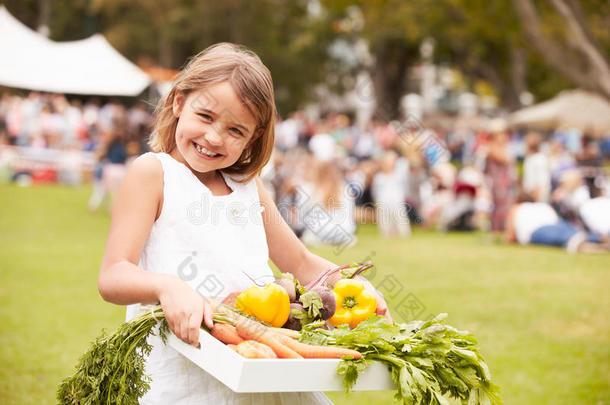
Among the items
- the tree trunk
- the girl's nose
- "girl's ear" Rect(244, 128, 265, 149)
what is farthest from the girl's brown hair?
the tree trunk

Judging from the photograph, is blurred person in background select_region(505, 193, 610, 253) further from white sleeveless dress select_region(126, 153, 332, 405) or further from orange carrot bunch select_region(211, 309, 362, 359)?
orange carrot bunch select_region(211, 309, 362, 359)

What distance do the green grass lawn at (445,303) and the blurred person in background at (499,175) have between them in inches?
48.9

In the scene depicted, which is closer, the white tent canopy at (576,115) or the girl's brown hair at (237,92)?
the girl's brown hair at (237,92)

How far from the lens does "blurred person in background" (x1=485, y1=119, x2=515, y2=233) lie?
15797mm

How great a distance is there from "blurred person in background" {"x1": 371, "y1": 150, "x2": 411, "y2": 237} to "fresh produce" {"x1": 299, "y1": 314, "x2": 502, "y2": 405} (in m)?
13.1

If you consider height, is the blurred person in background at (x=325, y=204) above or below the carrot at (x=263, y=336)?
below

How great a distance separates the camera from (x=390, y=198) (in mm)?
15977

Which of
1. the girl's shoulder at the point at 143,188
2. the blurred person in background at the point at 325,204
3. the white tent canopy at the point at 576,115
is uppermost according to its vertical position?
the girl's shoulder at the point at 143,188

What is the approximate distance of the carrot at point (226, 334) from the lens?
2.29 m

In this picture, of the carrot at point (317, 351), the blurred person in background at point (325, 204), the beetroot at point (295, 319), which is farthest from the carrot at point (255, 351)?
the blurred person in background at point (325, 204)

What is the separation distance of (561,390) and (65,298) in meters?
5.27

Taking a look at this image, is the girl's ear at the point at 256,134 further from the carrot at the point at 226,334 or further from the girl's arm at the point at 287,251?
the carrot at the point at 226,334

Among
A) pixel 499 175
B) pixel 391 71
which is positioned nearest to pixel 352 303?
pixel 499 175

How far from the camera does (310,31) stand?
43375 millimetres
